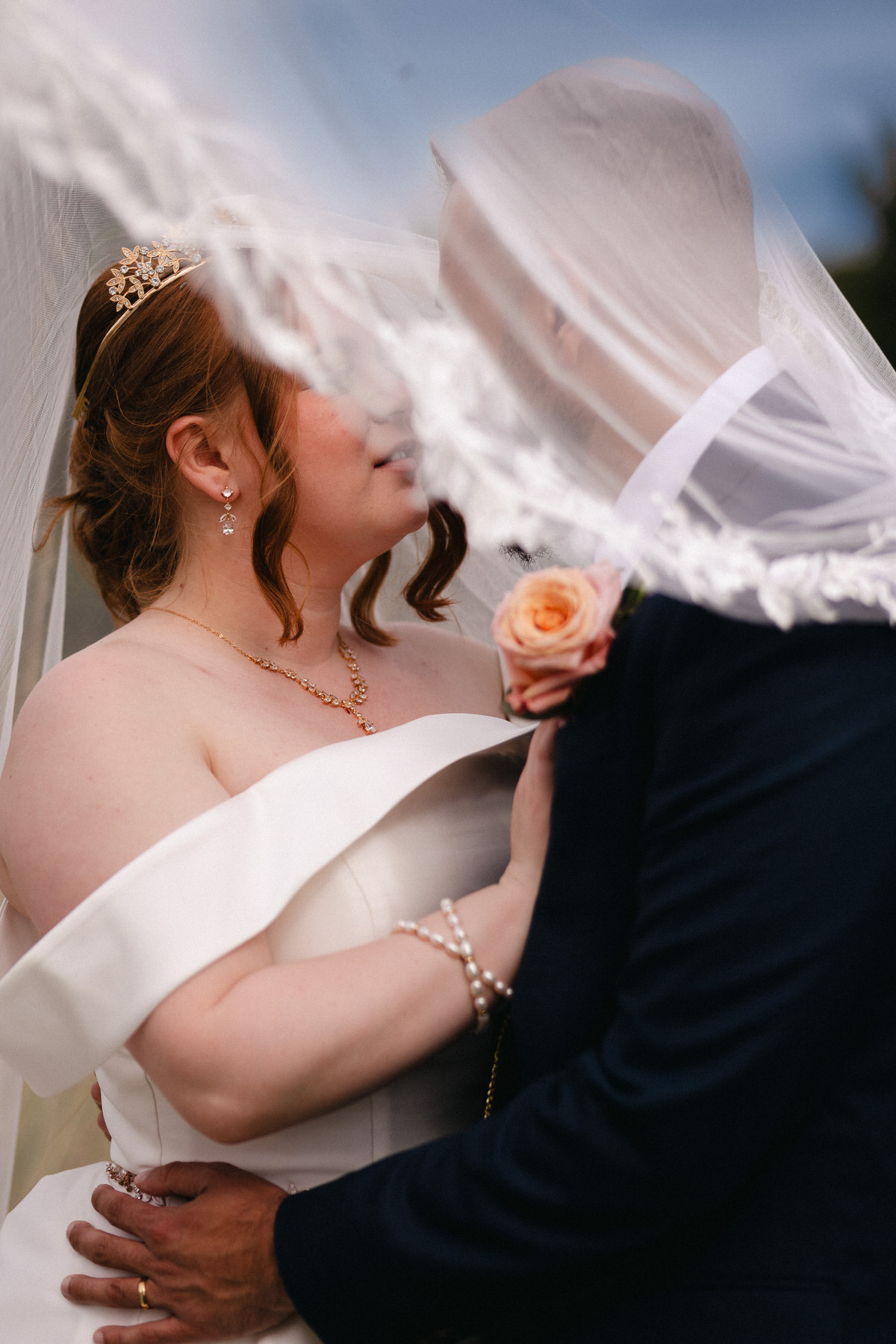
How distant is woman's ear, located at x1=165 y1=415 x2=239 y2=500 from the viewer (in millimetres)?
1896

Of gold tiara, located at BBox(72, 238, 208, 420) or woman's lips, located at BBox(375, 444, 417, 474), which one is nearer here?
gold tiara, located at BBox(72, 238, 208, 420)

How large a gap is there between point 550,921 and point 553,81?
0.99 m

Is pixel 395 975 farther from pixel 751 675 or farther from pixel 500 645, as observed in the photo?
pixel 751 675

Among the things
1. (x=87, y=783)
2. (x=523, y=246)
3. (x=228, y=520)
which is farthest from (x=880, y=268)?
(x=87, y=783)

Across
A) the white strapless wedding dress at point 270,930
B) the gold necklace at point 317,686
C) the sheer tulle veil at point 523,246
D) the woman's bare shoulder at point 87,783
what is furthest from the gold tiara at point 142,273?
the white strapless wedding dress at point 270,930

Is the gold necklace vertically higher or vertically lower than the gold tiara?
lower

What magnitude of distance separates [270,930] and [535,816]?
42 centimetres

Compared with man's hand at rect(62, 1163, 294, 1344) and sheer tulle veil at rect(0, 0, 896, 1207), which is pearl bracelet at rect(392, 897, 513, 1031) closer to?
man's hand at rect(62, 1163, 294, 1344)

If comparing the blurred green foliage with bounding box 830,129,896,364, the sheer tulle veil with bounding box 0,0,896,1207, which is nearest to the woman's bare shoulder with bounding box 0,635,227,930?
the sheer tulle veil with bounding box 0,0,896,1207

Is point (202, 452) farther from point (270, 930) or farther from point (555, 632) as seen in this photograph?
point (555, 632)

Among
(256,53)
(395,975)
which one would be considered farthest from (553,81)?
(395,975)

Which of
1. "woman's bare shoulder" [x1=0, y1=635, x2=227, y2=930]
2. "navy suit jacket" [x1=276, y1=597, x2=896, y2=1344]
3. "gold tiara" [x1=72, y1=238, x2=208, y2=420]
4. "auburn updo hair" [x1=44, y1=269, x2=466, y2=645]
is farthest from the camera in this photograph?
"auburn updo hair" [x1=44, y1=269, x2=466, y2=645]

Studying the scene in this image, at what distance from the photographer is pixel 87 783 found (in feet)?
4.83

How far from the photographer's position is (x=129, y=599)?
84.8 inches
